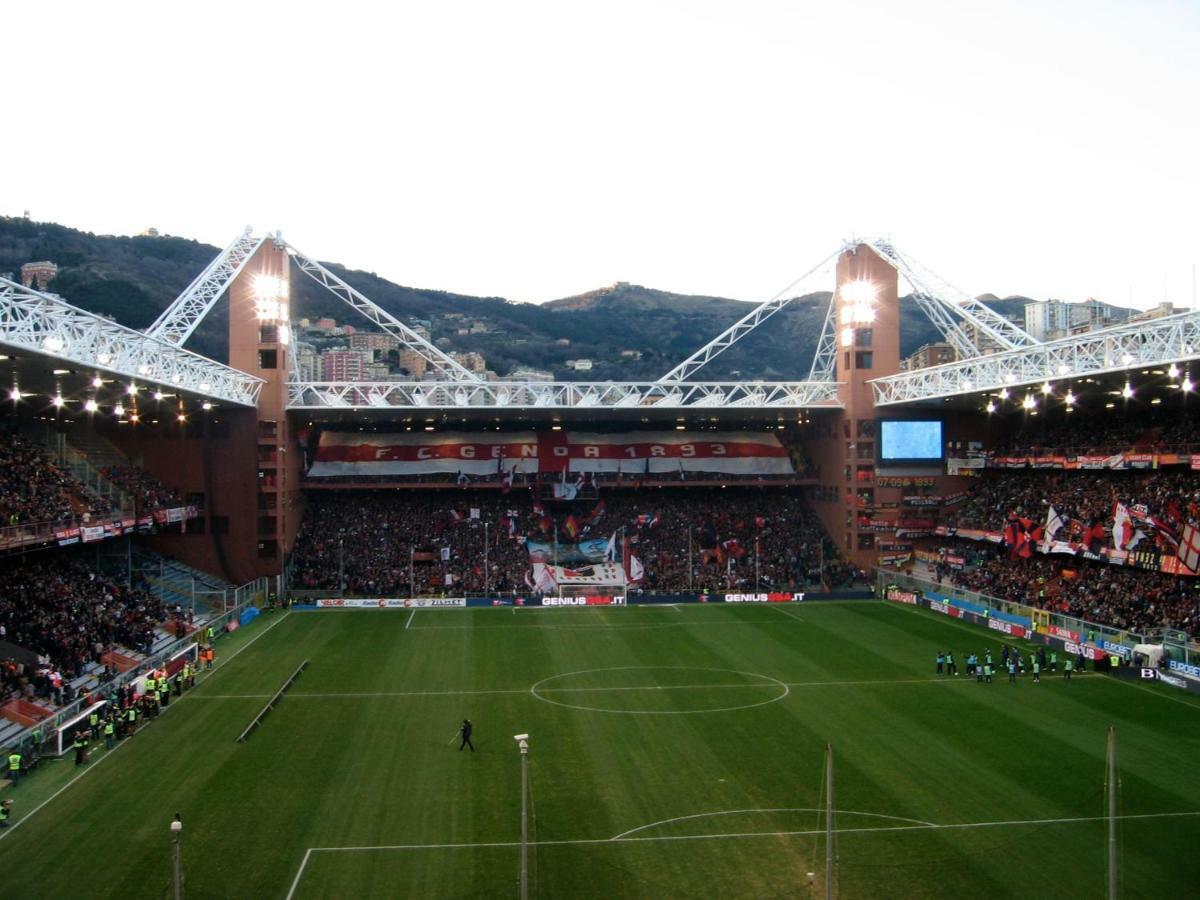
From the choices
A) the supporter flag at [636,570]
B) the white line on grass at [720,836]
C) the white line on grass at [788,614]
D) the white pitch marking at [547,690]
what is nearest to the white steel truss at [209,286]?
the white pitch marking at [547,690]

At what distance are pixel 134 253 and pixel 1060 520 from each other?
171 meters

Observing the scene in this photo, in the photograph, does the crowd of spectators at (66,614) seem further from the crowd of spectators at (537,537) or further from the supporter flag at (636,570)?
the supporter flag at (636,570)

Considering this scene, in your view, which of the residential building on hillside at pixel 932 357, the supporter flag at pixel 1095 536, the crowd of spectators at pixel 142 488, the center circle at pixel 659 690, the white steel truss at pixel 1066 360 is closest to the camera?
the center circle at pixel 659 690

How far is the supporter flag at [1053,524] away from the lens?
52594 mm

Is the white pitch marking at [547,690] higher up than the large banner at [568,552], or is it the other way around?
the large banner at [568,552]

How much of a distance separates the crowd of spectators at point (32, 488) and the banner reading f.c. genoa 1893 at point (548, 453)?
2114cm

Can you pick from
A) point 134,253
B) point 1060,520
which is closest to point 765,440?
point 1060,520

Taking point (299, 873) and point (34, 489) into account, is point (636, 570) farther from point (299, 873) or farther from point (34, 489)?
point (299, 873)

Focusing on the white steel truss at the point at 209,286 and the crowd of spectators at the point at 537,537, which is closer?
the white steel truss at the point at 209,286

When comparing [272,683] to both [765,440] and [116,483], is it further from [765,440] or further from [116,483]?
[765,440]

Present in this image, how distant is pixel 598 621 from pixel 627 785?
88.5ft

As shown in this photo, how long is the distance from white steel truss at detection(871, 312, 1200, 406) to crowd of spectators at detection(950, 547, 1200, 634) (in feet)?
30.8

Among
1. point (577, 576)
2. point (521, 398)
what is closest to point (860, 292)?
point (521, 398)

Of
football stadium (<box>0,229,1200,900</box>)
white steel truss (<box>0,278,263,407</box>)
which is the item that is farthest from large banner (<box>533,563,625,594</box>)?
white steel truss (<box>0,278,263,407</box>)
